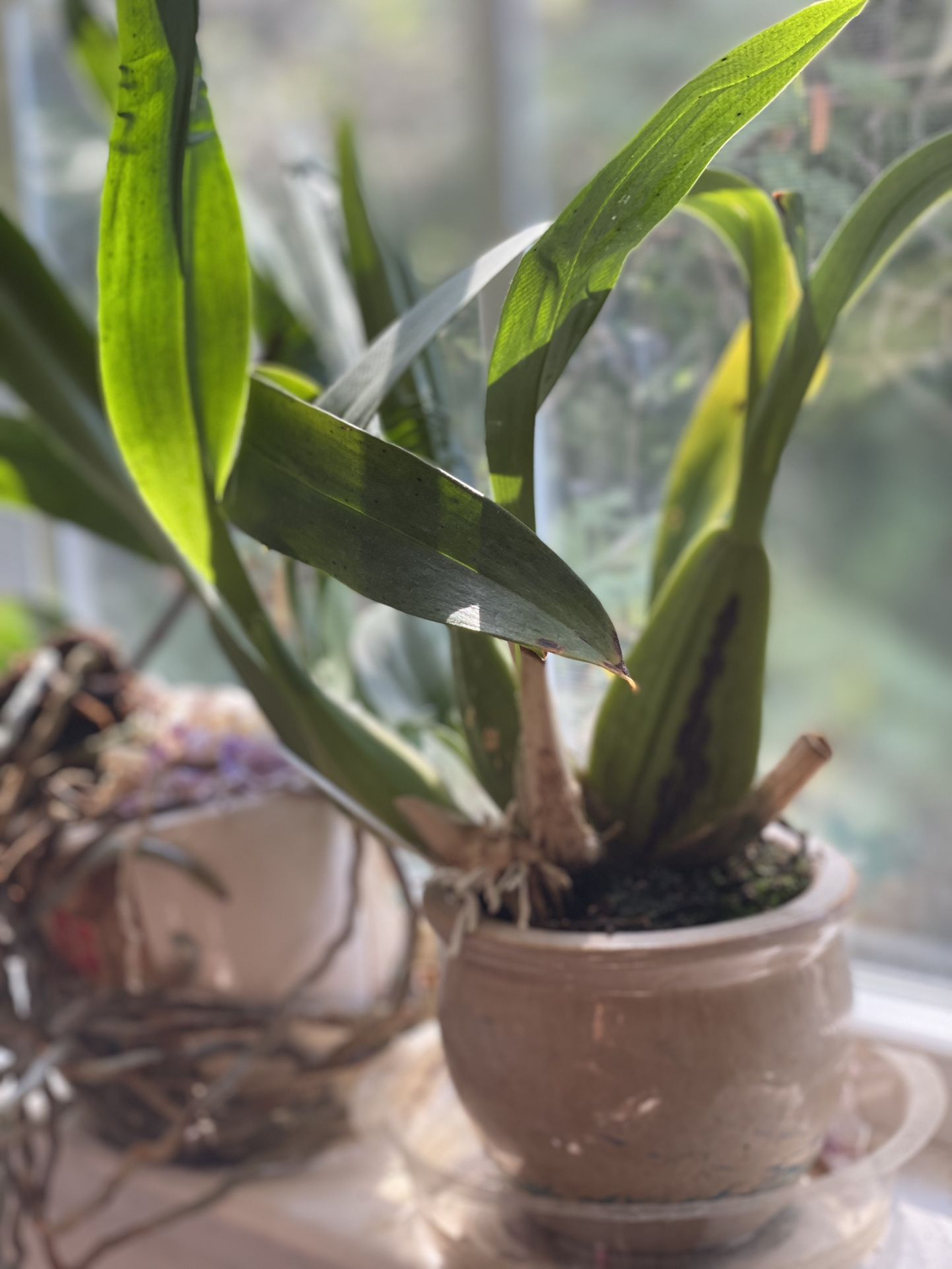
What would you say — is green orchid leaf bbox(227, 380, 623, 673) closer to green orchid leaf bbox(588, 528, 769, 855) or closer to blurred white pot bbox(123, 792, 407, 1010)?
green orchid leaf bbox(588, 528, 769, 855)

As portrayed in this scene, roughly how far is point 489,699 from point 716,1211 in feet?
0.61

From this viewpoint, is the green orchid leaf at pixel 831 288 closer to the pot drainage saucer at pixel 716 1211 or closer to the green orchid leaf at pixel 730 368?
the green orchid leaf at pixel 730 368

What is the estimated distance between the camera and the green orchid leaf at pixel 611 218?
296 millimetres

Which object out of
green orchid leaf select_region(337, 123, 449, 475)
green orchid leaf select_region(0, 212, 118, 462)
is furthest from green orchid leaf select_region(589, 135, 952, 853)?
green orchid leaf select_region(0, 212, 118, 462)

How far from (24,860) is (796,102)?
0.49 meters

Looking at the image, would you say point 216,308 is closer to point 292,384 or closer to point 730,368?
point 292,384

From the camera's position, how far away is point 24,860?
1.88 ft

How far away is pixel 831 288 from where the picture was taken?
0.36 m

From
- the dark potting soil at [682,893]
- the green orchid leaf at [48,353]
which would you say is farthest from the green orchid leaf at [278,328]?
the dark potting soil at [682,893]

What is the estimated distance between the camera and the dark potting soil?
0.40m

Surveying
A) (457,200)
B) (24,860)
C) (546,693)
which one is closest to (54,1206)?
(24,860)

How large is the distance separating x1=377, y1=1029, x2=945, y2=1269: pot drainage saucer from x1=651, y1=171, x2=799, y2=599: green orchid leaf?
0.22 metres

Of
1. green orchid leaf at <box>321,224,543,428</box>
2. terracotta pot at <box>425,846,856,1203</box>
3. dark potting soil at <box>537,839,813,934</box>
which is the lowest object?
terracotta pot at <box>425,846,856,1203</box>

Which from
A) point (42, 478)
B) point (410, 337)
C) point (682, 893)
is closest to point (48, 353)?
point (42, 478)
